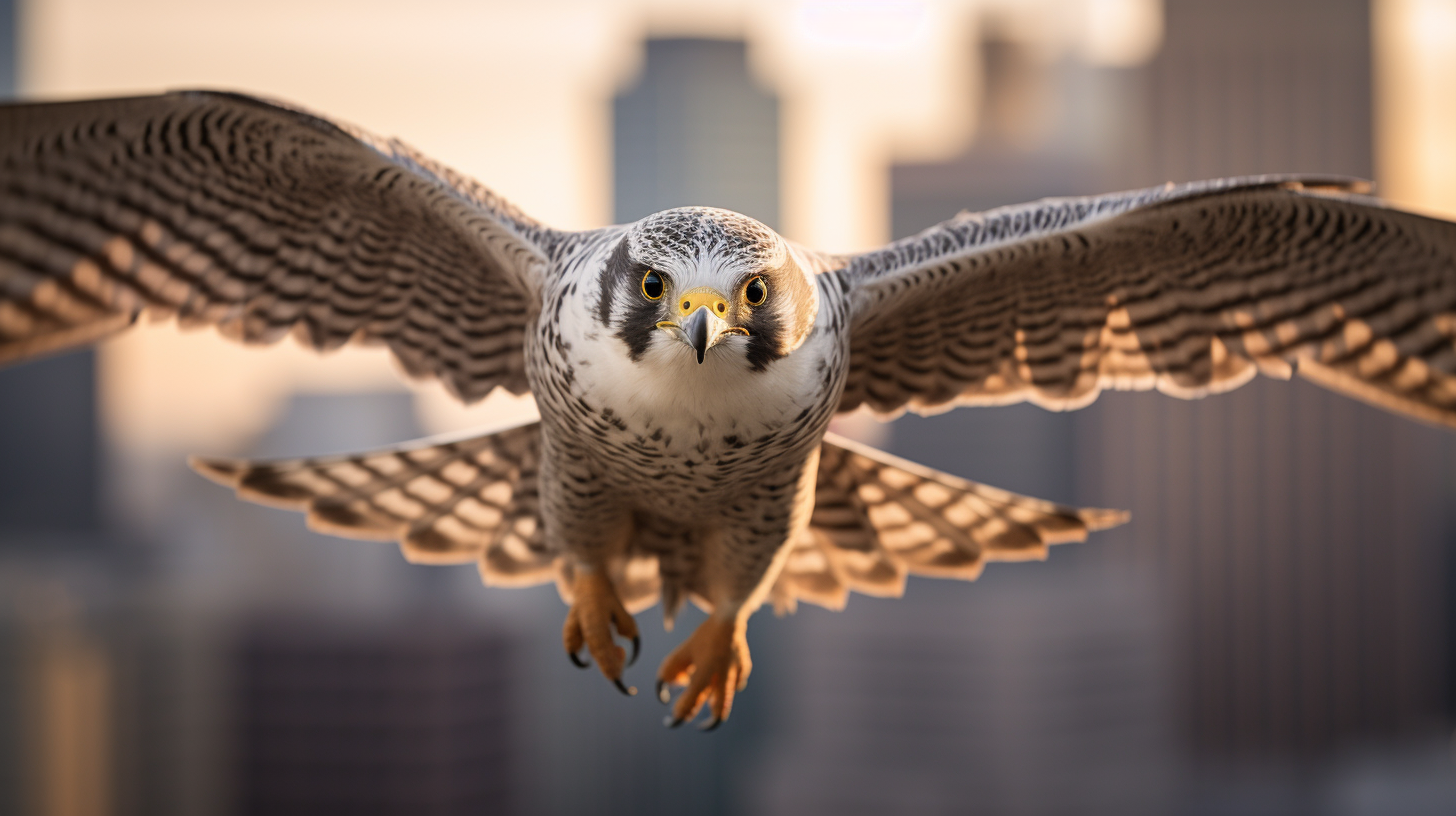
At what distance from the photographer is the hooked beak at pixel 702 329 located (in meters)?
2.32

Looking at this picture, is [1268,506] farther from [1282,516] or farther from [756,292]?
[756,292]

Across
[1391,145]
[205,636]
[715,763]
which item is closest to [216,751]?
[205,636]

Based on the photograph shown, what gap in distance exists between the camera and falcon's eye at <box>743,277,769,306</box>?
7.96ft

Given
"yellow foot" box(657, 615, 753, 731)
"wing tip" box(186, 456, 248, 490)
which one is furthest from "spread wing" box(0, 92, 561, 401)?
"yellow foot" box(657, 615, 753, 731)

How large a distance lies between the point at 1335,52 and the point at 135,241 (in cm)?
11905

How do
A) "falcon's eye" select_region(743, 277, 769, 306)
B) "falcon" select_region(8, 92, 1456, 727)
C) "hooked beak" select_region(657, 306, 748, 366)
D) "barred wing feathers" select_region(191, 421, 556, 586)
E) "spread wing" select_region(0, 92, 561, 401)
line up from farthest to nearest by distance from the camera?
"barred wing feathers" select_region(191, 421, 556, 586)
"spread wing" select_region(0, 92, 561, 401)
"falcon" select_region(8, 92, 1456, 727)
"falcon's eye" select_region(743, 277, 769, 306)
"hooked beak" select_region(657, 306, 748, 366)

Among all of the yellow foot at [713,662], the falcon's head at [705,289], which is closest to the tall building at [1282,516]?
the yellow foot at [713,662]

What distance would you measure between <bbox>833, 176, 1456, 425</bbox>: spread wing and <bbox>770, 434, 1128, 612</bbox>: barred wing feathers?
27cm

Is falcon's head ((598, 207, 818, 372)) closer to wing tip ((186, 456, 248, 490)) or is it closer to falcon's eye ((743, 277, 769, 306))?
falcon's eye ((743, 277, 769, 306))

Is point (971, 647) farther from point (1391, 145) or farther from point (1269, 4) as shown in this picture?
point (1269, 4)

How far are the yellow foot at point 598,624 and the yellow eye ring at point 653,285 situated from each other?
132cm

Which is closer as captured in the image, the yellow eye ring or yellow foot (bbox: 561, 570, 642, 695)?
the yellow eye ring

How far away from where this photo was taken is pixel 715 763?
11594 centimetres

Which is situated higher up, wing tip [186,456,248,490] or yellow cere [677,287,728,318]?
yellow cere [677,287,728,318]
